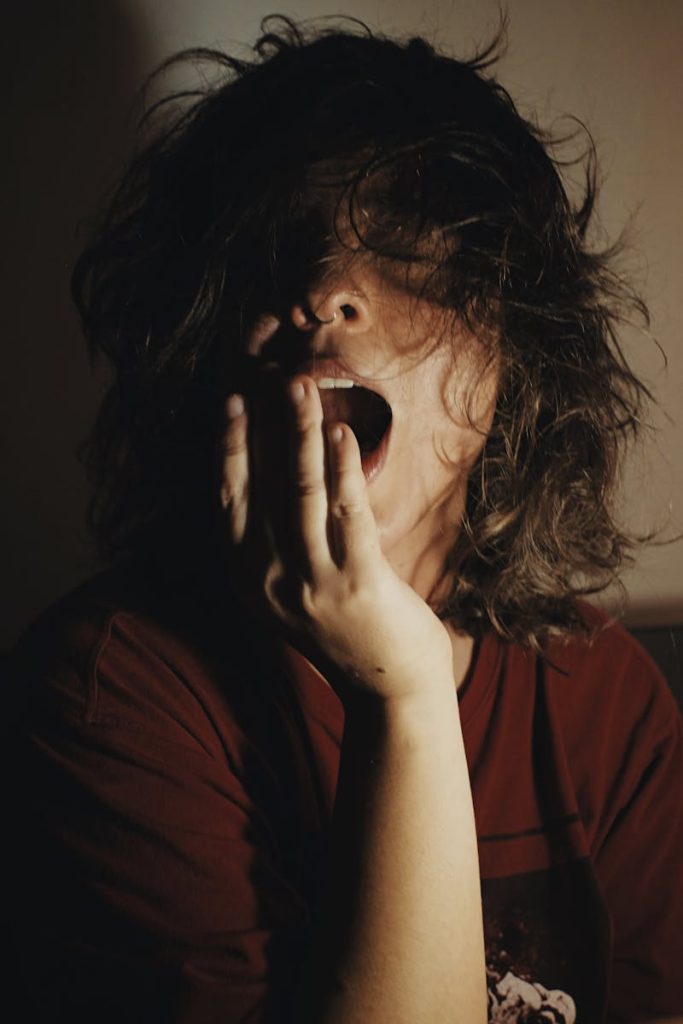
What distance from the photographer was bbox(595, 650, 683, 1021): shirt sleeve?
0.71 meters

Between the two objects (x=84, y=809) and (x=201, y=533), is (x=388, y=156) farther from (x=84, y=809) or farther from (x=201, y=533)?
(x=84, y=809)

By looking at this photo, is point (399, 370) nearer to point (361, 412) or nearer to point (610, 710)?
point (361, 412)

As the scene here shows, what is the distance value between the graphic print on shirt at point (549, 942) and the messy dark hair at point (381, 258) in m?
0.22

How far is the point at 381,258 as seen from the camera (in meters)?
0.65

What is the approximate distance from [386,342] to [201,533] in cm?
26

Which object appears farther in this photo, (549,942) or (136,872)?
(549,942)

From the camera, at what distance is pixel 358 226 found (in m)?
0.64

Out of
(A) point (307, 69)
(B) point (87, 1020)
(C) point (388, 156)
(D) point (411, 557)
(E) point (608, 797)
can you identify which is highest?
(A) point (307, 69)

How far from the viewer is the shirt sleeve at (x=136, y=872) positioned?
1.71ft

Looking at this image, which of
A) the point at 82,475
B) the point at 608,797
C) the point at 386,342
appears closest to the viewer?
the point at 386,342

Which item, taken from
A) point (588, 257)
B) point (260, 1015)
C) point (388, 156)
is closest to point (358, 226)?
point (388, 156)

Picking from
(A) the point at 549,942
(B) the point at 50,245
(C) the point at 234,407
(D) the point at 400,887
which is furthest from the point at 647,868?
(B) the point at 50,245

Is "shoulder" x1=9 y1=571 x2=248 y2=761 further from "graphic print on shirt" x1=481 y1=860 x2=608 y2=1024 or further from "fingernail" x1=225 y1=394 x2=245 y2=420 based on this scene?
"graphic print on shirt" x1=481 y1=860 x2=608 y2=1024

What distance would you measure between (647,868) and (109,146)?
94cm
